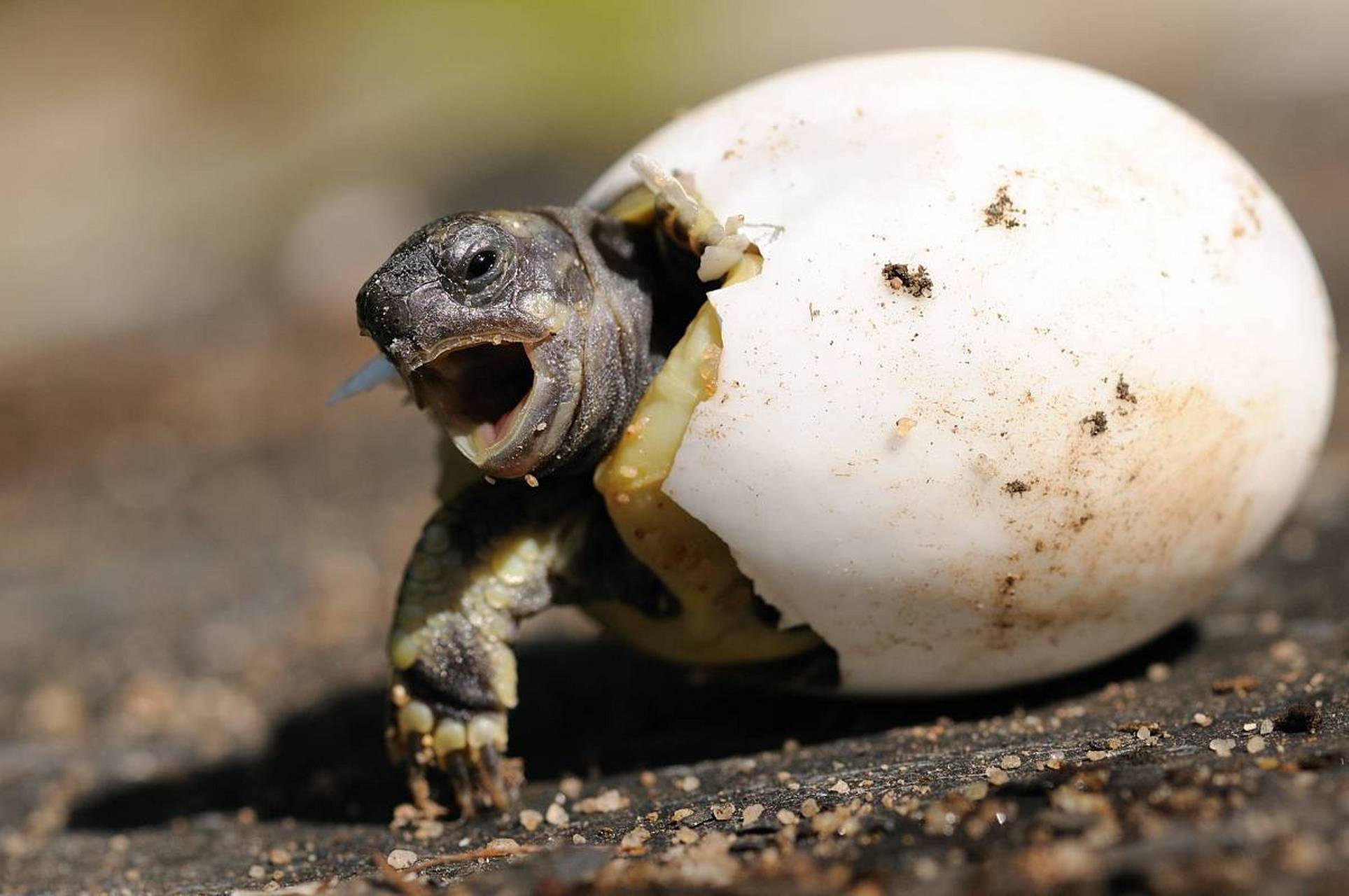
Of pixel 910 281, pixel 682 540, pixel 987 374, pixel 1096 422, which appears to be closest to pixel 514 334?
pixel 682 540

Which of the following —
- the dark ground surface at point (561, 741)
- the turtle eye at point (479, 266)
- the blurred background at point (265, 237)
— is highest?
the blurred background at point (265, 237)

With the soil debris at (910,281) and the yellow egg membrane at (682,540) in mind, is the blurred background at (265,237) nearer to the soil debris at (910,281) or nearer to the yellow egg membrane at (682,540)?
the yellow egg membrane at (682,540)

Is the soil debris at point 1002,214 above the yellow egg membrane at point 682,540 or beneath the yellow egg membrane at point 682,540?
above

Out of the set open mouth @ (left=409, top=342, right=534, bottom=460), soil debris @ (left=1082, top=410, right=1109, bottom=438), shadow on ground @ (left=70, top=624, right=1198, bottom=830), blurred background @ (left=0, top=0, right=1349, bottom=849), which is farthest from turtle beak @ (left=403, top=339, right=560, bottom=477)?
blurred background @ (left=0, top=0, right=1349, bottom=849)

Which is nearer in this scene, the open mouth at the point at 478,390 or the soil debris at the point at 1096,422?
the soil debris at the point at 1096,422

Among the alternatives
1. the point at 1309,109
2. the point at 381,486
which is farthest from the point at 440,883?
the point at 1309,109

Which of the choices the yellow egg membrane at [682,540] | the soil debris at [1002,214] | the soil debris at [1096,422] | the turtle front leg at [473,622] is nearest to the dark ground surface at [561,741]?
the turtle front leg at [473,622]

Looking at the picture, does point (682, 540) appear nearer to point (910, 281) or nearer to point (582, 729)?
point (910, 281)
